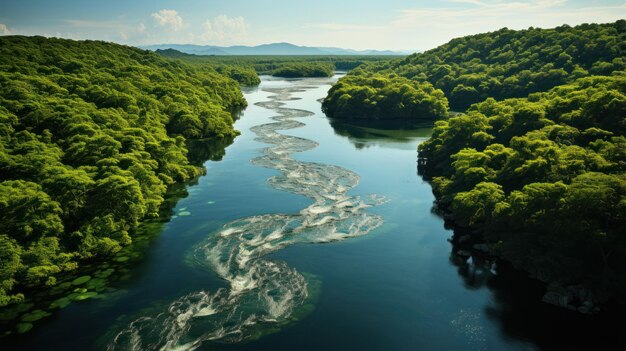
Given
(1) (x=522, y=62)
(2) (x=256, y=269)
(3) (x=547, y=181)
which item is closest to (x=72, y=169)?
(2) (x=256, y=269)

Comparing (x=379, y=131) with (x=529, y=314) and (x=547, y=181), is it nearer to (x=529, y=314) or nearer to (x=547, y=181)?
(x=547, y=181)

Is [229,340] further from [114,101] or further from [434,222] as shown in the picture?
[114,101]

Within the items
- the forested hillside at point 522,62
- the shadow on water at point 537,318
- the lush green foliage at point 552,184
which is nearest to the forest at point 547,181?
the lush green foliage at point 552,184

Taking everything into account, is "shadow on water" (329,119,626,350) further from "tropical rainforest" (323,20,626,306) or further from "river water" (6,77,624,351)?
"tropical rainforest" (323,20,626,306)

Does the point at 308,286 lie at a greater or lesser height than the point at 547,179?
lesser

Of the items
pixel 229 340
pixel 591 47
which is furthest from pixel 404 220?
pixel 591 47

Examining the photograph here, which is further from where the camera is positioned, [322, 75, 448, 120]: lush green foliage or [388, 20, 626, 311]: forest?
[322, 75, 448, 120]: lush green foliage

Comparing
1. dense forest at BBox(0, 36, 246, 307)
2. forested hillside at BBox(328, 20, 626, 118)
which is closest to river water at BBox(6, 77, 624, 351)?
dense forest at BBox(0, 36, 246, 307)
